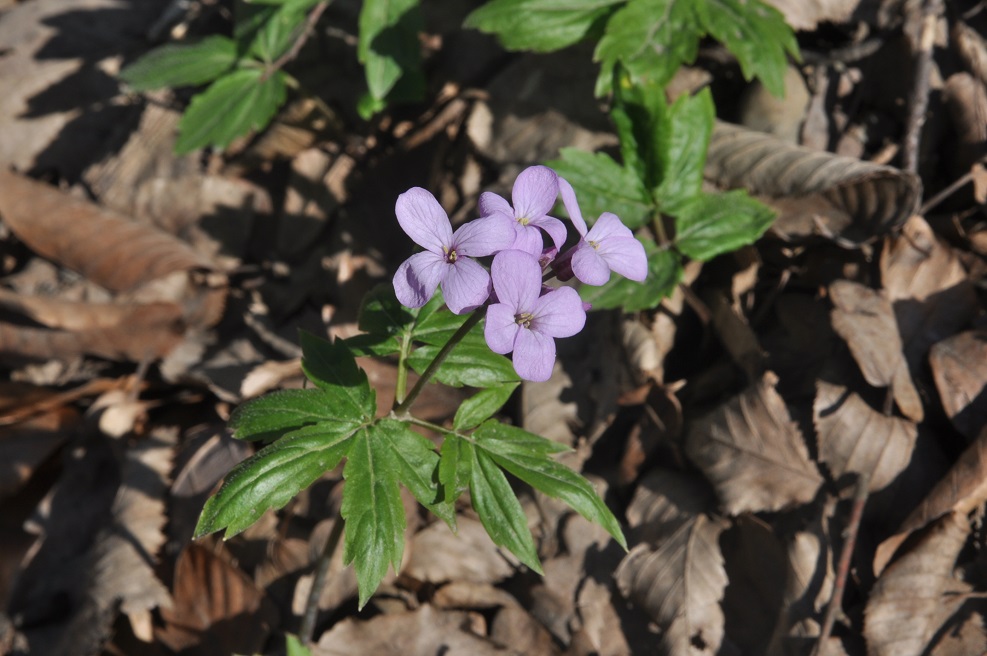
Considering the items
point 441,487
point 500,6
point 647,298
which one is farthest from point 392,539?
point 500,6

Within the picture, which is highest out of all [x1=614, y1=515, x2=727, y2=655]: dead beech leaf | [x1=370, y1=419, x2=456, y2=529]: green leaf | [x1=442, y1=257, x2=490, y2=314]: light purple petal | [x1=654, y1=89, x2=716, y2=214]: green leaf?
[x1=442, y1=257, x2=490, y2=314]: light purple petal

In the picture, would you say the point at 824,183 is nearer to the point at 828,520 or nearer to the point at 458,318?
the point at 828,520

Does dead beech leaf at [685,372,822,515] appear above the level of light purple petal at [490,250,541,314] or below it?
below

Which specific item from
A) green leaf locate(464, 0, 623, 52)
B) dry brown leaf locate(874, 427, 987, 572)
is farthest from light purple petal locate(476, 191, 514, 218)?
dry brown leaf locate(874, 427, 987, 572)

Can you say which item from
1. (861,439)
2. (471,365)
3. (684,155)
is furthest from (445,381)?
(861,439)

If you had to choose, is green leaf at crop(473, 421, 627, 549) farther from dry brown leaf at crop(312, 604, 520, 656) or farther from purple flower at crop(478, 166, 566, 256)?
dry brown leaf at crop(312, 604, 520, 656)

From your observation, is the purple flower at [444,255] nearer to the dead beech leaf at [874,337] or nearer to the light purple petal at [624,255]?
the light purple petal at [624,255]

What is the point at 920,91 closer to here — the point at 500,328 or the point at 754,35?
the point at 754,35
